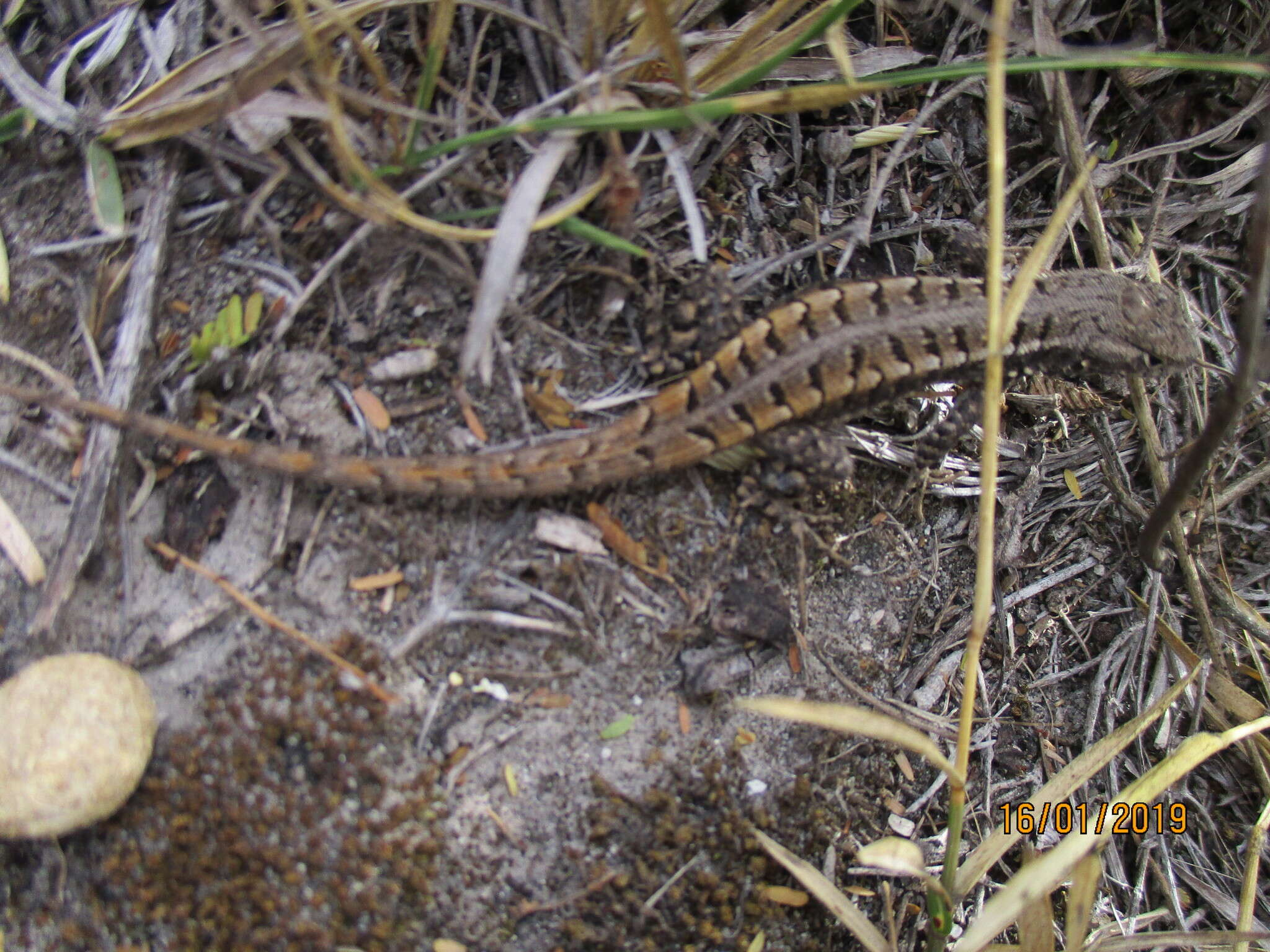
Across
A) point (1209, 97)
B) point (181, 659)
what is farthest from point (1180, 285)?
point (181, 659)

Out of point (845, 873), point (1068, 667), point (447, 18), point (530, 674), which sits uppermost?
point (447, 18)

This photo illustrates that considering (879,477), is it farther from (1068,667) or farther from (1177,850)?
(1177,850)

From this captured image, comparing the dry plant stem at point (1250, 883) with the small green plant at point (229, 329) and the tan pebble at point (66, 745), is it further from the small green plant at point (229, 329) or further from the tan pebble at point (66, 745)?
the small green plant at point (229, 329)

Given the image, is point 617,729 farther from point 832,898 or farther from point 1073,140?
point 1073,140

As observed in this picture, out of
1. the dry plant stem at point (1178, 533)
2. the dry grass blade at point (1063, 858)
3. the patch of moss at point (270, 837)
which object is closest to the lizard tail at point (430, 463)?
the patch of moss at point (270, 837)

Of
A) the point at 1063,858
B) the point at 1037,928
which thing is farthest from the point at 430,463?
the point at 1037,928
